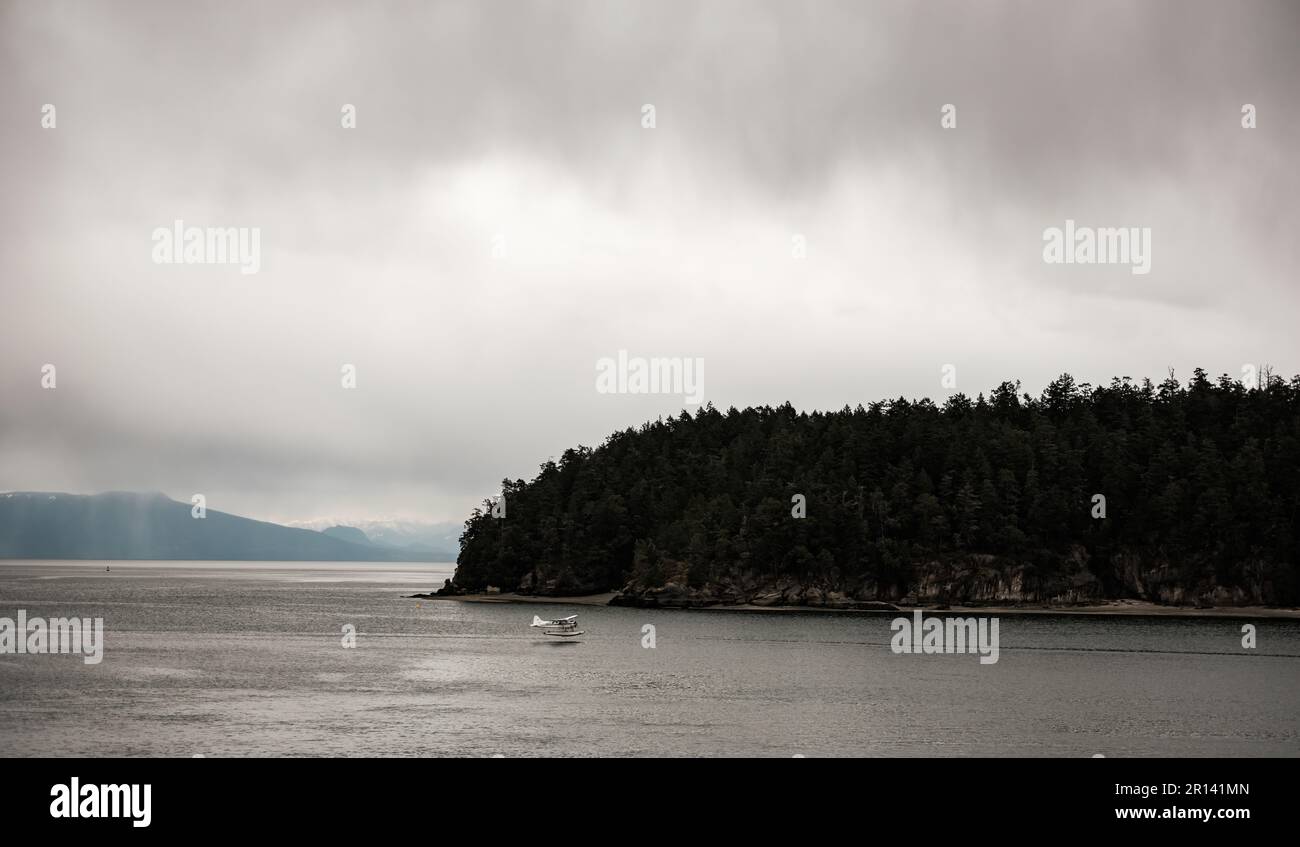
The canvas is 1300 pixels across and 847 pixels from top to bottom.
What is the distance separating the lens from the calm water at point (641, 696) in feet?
199

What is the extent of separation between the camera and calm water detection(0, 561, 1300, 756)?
60.7m

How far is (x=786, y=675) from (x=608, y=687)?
60.8 feet

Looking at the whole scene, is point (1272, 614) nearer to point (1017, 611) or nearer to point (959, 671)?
point (1017, 611)

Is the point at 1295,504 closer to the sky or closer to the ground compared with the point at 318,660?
closer to the sky

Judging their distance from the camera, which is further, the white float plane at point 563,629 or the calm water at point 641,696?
the white float plane at point 563,629

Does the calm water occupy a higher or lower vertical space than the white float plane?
higher

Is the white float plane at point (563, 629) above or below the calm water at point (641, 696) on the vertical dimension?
below

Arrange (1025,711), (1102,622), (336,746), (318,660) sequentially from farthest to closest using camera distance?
1. (1102,622)
2. (318,660)
3. (1025,711)
4. (336,746)

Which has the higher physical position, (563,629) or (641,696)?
(641,696)

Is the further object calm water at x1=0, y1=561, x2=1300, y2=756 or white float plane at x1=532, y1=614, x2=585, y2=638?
white float plane at x1=532, y1=614, x2=585, y2=638

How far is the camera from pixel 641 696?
268 ft
